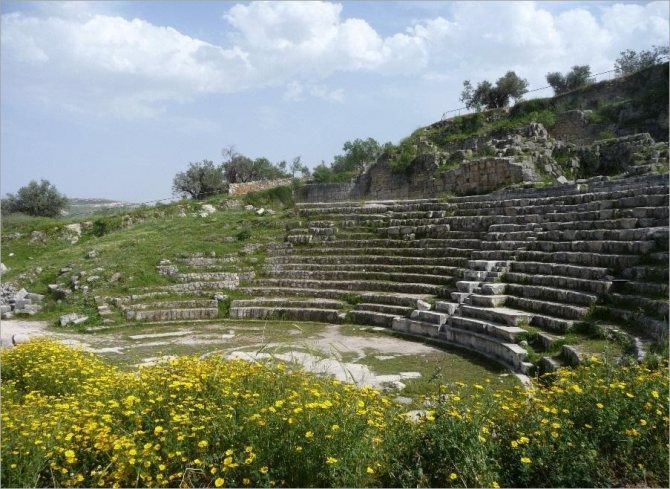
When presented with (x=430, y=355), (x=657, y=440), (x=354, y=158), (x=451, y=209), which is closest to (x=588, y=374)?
(x=657, y=440)

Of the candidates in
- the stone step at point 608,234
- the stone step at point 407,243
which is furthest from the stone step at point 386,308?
the stone step at point 608,234

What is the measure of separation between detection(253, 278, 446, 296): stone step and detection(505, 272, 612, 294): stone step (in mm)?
1588

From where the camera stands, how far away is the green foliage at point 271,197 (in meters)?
26.0

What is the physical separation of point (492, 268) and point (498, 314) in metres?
2.02

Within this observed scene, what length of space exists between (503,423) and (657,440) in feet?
3.33

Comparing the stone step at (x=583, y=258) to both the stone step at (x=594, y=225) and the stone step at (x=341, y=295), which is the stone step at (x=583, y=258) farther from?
the stone step at (x=341, y=295)

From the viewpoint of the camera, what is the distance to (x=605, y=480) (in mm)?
3643

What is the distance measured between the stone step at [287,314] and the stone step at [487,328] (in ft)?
9.23

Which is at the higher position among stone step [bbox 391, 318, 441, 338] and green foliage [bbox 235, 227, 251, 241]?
green foliage [bbox 235, 227, 251, 241]

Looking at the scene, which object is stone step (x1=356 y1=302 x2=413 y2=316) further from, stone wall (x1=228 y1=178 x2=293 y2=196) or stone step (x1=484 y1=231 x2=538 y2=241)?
stone wall (x1=228 y1=178 x2=293 y2=196)

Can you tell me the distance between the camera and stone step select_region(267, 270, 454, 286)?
12301 millimetres

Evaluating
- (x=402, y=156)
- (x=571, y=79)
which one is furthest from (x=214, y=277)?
(x=571, y=79)

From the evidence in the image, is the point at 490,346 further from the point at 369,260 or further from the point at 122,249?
the point at 122,249

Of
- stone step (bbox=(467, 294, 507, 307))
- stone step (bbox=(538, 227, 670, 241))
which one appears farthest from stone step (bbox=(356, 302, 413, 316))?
stone step (bbox=(538, 227, 670, 241))
